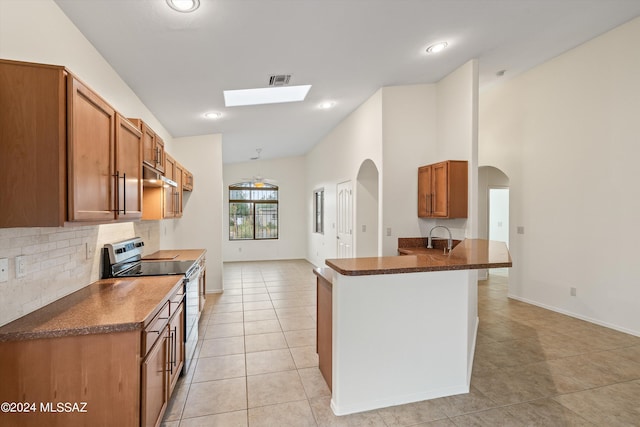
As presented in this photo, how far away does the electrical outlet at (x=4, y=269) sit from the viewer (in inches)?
63.2

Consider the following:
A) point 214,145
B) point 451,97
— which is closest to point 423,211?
point 451,97

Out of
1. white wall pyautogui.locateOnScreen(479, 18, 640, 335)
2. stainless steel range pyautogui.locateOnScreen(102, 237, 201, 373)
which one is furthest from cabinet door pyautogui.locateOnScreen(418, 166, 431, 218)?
stainless steel range pyautogui.locateOnScreen(102, 237, 201, 373)

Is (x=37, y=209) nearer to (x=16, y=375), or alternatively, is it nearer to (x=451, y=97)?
(x=16, y=375)

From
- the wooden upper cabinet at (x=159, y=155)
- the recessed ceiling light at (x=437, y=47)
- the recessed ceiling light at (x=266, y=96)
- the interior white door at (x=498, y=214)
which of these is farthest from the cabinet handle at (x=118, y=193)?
the interior white door at (x=498, y=214)

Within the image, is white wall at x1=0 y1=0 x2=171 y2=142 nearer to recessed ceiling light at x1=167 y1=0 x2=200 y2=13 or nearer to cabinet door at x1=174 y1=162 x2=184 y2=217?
recessed ceiling light at x1=167 y1=0 x2=200 y2=13

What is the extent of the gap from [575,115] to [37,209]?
18.1 feet

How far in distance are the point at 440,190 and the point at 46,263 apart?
4.02 metres

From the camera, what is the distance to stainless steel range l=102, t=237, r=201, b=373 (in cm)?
278

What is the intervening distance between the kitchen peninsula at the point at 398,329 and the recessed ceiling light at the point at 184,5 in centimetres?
198

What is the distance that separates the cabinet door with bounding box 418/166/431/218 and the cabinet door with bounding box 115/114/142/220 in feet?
11.5

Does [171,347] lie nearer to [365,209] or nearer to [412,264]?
[412,264]

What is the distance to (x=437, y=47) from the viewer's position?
11.8 ft

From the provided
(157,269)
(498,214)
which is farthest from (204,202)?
(498,214)

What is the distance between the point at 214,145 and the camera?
593cm
